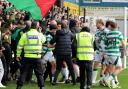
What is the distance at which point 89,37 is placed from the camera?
45.5ft

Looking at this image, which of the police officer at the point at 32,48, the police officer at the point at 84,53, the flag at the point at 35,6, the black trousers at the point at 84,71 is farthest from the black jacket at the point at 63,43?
the police officer at the point at 32,48

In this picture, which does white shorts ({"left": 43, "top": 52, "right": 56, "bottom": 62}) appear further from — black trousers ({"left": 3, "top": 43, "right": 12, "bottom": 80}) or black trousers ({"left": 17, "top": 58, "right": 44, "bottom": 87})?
black trousers ({"left": 17, "top": 58, "right": 44, "bottom": 87})

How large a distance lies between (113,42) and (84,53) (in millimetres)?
1495

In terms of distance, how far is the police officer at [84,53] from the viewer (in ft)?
45.2

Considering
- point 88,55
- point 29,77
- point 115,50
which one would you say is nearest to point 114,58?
point 115,50

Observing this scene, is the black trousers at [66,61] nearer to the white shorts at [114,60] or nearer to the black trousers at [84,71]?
the white shorts at [114,60]

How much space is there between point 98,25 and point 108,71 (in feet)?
4.68

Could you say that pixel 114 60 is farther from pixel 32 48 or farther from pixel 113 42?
pixel 32 48

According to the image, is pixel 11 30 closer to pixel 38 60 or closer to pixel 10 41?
pixel 10 41

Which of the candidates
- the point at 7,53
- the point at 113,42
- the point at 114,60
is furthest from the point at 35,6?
the point at 114,60

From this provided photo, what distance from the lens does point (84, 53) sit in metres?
13.8

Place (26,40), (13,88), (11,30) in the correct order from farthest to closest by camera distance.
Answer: (11,30)
(13,88)
(26,40)

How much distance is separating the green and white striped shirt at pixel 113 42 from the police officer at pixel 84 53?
1221 mm

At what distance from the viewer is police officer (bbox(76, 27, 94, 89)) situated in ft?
45.2
